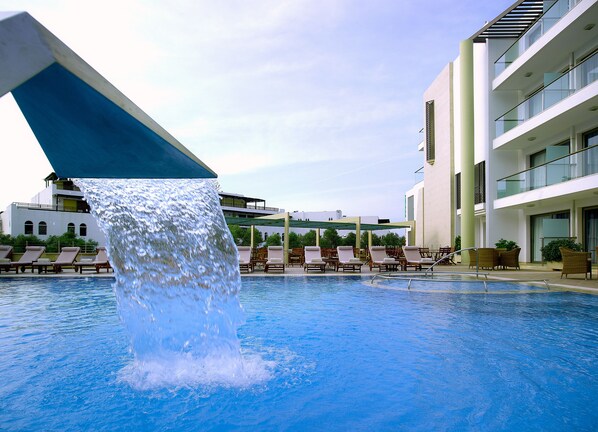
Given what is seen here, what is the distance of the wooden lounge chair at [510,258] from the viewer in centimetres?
1574

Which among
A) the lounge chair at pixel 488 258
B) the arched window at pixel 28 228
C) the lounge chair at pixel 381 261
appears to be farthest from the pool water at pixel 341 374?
the arched window at pixel 28 228

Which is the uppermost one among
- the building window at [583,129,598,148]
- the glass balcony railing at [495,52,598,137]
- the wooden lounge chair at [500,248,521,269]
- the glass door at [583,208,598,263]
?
the glass balcony railing at [495,52,598,137]

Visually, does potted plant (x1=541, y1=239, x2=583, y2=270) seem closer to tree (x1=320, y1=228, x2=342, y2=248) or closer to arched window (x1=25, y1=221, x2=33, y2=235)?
tree (x1=320, y1=228, x2=342, y2=248)

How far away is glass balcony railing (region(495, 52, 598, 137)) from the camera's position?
13.6 m

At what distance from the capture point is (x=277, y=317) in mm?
7449

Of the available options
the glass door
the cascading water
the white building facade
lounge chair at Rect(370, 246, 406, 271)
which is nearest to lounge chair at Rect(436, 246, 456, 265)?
the white building facade

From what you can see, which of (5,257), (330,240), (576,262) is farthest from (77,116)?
(330,240)

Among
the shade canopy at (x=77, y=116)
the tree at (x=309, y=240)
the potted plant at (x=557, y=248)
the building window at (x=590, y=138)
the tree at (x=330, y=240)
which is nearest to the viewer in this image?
the shade canopy at (x=77, y=116)

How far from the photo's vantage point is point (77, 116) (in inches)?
81.5

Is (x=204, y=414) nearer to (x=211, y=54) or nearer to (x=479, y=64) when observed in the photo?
(x=211, y=54)

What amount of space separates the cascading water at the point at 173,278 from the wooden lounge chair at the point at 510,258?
42.7ft

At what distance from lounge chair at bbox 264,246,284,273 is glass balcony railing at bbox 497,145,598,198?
33.1 feet

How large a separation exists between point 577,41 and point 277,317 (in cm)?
1556

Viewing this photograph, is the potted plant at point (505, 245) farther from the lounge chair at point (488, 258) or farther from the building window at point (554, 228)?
the lounge chair at point (488, 258)
